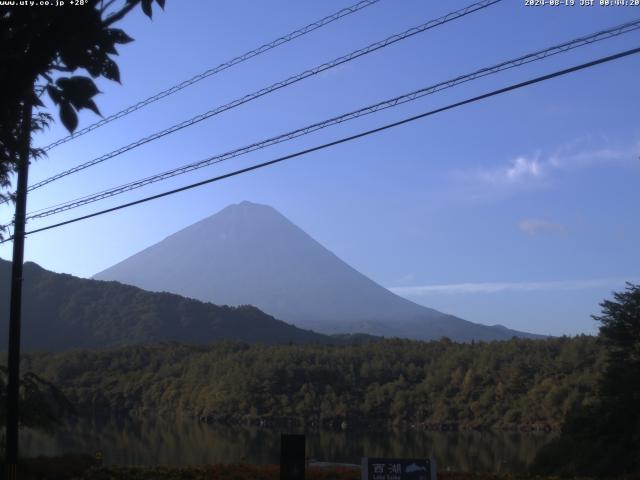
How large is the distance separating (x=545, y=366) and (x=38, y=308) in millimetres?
70187

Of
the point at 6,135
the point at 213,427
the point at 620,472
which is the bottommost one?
the point at 213,427

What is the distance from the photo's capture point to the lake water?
27.5 metres

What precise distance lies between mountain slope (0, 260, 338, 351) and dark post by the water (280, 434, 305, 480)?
8631 centimetres

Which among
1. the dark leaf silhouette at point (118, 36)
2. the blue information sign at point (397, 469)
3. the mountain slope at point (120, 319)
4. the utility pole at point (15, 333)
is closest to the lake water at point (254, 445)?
the utility pole at point (15, 333)

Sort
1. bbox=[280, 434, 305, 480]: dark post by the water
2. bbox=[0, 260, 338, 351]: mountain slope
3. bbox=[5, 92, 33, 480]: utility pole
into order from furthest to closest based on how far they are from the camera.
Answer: bbox=[0, 260, 338, 351]: mountain slope → bbox=[5, 92, 33, 480]: utility pole → bbox=[280, 434, 305, 480]: dark post by the water

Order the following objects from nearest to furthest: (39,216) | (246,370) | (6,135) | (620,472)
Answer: (6,135)
(39,216)
(620,472)
(246,370)

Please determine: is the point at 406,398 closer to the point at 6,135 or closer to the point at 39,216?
the point at 39,216

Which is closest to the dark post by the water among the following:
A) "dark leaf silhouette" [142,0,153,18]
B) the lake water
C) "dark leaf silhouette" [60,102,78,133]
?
"dark leaf silhouette" [60,102,78,133]

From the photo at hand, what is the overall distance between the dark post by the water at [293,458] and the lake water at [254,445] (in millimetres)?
13203

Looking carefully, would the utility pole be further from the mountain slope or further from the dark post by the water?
the mountain slope

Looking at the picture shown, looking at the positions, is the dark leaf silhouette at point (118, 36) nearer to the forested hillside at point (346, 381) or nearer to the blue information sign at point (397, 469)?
the blue information sign at point (397, 469)

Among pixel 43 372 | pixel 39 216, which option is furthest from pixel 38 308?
pixel 39 216

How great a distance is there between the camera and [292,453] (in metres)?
9.50

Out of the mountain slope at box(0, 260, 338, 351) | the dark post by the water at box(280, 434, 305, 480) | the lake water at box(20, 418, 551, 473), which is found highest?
the mountain slope at box(0, 260, 338, 351)
